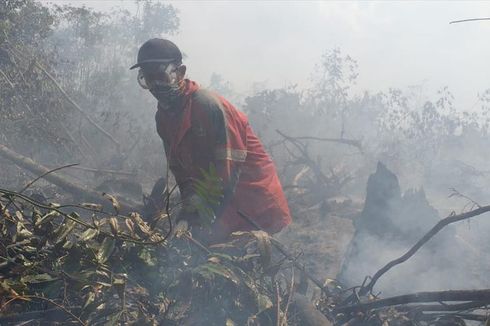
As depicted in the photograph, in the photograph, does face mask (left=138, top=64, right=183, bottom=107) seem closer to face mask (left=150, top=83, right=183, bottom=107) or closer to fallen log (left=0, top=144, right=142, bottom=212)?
face mask (left=150, top=83, right=183, bottom=107)

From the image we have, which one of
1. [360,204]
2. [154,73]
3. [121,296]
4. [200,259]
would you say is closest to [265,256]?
[200,259]

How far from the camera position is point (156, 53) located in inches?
110

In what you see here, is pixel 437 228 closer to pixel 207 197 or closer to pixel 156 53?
pixel 207 197

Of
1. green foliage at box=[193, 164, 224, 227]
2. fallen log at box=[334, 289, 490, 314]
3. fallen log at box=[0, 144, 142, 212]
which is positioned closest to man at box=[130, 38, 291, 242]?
green foliage at box=[193, 164, 224, 227]

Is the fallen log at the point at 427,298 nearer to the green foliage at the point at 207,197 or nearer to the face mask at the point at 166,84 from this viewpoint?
the green foliage at the point at 207,197

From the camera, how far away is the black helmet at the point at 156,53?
9.13 ft

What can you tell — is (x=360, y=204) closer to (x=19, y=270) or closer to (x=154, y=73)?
(x=154, y=73)

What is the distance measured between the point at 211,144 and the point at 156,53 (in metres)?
0.70

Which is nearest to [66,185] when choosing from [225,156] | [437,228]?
[225,156]

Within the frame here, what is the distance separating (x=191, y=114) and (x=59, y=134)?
6.75m

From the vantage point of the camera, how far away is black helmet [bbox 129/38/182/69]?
2.78 meters

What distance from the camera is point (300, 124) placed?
41.8 feet

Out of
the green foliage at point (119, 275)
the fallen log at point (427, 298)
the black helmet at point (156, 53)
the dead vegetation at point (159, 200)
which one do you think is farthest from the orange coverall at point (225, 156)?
the fallen log at point (427, 298)

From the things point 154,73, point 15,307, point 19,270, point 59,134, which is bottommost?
point 59,134
